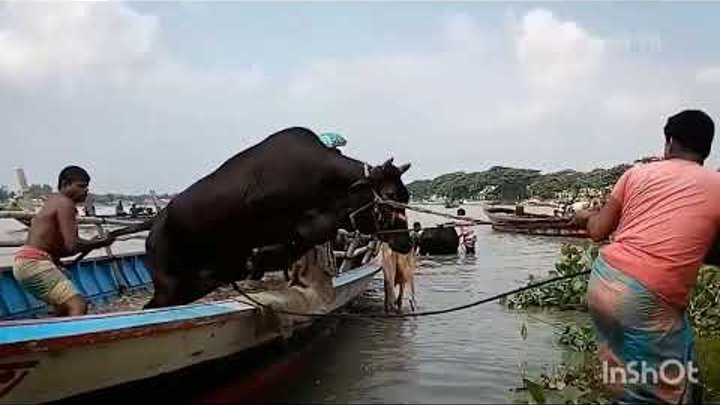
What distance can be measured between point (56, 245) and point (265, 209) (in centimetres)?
196

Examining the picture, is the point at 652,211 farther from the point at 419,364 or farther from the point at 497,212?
the point at 497,212

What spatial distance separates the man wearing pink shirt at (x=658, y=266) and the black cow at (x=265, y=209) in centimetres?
277

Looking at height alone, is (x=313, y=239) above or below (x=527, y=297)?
above

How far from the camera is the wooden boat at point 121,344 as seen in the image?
17.0 ft

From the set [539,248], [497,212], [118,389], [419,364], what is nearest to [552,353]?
[419,364]

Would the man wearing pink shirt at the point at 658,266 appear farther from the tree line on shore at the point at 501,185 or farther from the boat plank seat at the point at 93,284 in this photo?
the tree line on shore at the point at 501,185

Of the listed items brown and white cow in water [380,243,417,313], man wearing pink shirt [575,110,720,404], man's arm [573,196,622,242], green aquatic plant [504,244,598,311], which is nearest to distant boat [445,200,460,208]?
green aquatic plant [504,244,598,311]

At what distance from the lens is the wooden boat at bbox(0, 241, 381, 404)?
5.17 metres

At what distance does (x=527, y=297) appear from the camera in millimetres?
14570

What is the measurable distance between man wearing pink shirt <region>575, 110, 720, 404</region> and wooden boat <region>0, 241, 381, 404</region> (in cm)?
316

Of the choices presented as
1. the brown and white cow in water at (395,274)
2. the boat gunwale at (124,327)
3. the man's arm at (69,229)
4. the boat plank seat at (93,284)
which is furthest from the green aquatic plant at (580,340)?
the boat plank seat at (93,284)

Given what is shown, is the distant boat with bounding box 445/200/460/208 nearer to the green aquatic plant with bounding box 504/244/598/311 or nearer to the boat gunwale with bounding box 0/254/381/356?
the green aquatic plant with bounding box 504/244/598/311

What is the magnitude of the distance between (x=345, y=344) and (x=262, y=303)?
323 cm

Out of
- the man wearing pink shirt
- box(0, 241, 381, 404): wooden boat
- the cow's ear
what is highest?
the cow's ear
